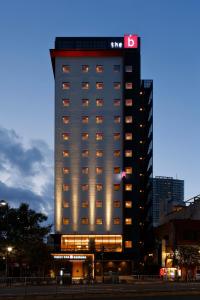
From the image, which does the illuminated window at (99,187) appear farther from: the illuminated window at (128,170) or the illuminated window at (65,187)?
the illuminated window at (65,187)

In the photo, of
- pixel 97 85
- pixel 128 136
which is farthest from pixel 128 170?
pixel 97 85

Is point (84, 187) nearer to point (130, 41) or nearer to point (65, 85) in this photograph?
point (65, 85)

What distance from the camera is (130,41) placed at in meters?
143

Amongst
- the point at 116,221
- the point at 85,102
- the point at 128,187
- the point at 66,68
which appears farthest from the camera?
the point at 66,68

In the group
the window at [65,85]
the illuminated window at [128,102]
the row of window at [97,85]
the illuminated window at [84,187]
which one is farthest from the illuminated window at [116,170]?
the window at [65,85]

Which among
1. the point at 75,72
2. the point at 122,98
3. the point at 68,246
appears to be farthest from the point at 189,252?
the point at 75,72

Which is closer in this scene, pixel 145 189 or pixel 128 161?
pixel 128 161

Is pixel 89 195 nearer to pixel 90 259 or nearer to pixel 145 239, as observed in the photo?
pixel 90 259

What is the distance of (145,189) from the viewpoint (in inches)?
6993

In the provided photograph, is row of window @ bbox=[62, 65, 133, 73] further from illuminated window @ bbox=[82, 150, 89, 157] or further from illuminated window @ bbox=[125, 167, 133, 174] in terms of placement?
illuminated window @ bbox=[125, 167, 133, 174]

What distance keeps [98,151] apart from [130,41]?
2838 cm

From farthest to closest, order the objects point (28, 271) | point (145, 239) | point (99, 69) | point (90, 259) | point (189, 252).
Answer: point (145, 239), point (99, 69), point (90, 259), point (189, 252), point (28, 271)

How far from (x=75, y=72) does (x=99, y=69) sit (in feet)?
19.3

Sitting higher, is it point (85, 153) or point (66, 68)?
point (66, 68)
